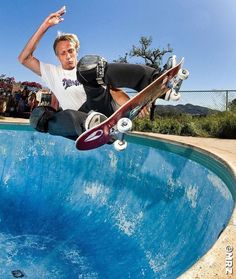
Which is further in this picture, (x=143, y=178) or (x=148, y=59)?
(x=148, y=59)

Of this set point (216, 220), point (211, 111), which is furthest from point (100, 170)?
point (211, 111)

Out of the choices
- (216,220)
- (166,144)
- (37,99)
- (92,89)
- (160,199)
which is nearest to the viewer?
(216,220)

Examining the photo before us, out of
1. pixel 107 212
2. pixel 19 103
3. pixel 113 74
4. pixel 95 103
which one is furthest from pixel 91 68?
pixel 19 103

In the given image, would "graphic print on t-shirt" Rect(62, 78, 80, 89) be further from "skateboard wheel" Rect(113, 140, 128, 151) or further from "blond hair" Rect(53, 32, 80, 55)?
"skateboard wheel" Rect(113, 140, 128, 151)

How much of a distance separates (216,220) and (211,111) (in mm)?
14768

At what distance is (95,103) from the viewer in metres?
5.14

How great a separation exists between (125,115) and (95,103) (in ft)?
1.67

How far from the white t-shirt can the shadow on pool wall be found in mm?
→ 2356

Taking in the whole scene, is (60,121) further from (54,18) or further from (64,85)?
(54,18)

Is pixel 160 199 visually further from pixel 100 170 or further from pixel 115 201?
pixel 100 170

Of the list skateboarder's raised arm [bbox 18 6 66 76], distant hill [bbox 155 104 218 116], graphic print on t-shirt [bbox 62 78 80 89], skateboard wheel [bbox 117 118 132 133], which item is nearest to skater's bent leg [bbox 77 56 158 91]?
graphic print on t-shirt [bbox 62 78 80 89]

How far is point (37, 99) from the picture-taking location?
20391mm

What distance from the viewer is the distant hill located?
18730 millimetres

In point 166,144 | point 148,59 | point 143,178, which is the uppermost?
point 148,59
